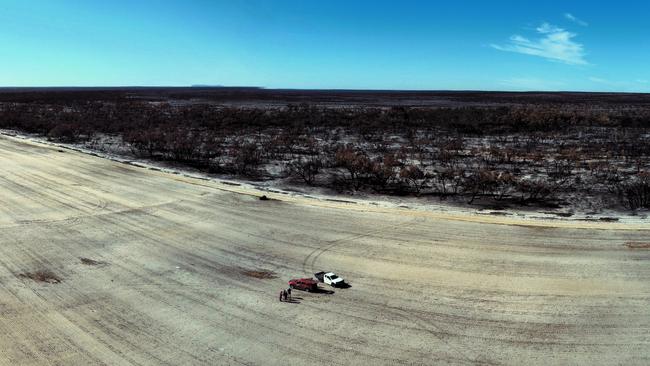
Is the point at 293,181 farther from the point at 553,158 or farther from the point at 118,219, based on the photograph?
the point at 553,158

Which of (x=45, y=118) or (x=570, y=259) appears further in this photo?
(x=45, y=118)

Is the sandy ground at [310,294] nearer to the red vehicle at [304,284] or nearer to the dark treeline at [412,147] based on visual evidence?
the red vehicle at [304,284]

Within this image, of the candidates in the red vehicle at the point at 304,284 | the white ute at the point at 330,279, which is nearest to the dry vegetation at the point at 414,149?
the white ute at the point at 330,279

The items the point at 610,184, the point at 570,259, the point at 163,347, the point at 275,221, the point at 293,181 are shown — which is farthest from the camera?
the point at 293,181

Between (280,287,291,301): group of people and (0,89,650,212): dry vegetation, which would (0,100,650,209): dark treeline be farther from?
(280,287,291,301): group of people

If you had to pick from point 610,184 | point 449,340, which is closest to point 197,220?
point 449,340

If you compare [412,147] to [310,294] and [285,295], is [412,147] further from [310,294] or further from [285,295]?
[285,295]

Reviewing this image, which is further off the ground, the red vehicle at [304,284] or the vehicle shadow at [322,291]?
the red vehicle at [304,284]
